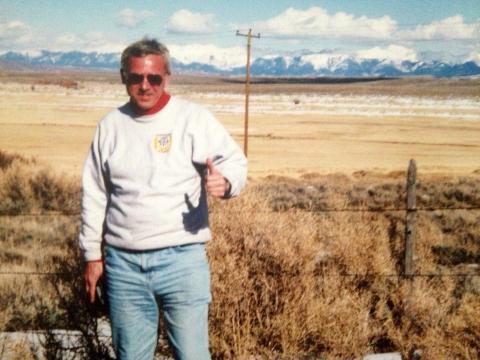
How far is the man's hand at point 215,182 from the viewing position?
2.10 metres

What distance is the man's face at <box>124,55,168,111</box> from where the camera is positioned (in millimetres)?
2248

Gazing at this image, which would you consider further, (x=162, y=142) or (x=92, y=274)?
(x=92, y=274)

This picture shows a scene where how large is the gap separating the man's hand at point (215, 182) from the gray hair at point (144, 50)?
0.53 metres

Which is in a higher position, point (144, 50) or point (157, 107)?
point (144, 50)

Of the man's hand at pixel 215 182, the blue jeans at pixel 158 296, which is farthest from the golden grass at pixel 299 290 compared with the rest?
the man's hand at pixel 215 182

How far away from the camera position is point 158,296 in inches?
91.0

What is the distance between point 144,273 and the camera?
228 centimetres

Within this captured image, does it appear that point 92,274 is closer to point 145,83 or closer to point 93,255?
point 93,255

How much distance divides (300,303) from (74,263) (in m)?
1.97

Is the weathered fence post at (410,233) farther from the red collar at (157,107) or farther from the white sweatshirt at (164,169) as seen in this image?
the red collar at (157,107)

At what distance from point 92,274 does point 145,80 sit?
2.96 ft

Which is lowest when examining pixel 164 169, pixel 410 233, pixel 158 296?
pixel 410 233

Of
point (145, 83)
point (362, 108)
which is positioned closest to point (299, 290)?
point (145, 83)

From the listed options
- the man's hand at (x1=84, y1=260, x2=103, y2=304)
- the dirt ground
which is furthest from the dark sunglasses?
the dirt ground
